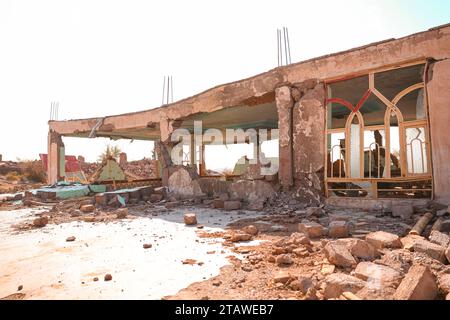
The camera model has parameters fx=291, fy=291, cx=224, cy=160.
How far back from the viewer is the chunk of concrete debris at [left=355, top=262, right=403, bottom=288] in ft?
6.93

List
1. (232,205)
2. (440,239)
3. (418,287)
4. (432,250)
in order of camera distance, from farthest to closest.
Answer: (232,205) < (440,239) < (432,250) < (418,287)

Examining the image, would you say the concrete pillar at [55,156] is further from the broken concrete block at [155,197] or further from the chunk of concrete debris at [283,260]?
the chunk of concrete debris at [283,260]

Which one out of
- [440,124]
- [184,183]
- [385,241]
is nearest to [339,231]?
[385,241]

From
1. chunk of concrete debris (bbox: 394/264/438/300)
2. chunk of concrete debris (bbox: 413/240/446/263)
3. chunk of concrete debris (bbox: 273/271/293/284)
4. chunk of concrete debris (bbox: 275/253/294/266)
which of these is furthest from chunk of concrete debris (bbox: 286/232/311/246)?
chunk of concrete debris (bbox: 394/264/438/300)

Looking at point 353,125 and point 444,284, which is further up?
point 353,125

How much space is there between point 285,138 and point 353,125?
154 cm

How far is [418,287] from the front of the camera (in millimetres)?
1924

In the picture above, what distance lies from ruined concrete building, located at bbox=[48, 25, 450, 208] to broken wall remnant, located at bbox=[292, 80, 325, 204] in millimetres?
23

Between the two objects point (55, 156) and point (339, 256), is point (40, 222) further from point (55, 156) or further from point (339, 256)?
point (55, 156)

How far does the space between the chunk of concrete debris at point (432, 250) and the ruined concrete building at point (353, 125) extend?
2.96 m

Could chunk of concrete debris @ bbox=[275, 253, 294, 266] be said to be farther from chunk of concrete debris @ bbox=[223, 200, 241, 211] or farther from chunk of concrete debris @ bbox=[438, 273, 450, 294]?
chunk of concrete debris @ bbox=[223, 200, 241, 211]

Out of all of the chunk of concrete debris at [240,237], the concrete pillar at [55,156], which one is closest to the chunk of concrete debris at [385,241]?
the chunk of concrete debris at [240,237]

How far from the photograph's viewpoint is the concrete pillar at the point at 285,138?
696 centimetres

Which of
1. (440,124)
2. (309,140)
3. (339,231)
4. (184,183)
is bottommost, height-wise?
(339,231)
